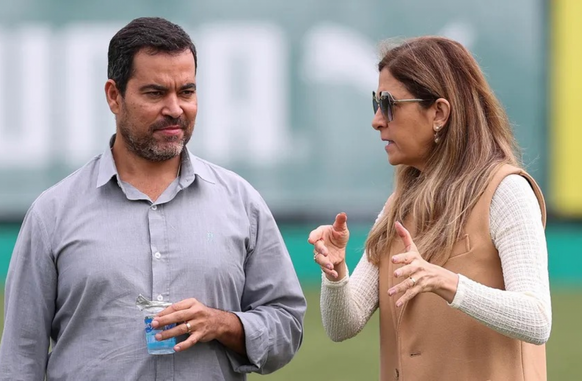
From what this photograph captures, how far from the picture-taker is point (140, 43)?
12.8 feet

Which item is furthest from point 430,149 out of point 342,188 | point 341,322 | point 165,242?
point 342,188

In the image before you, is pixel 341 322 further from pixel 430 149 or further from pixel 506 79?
pixel 506 79

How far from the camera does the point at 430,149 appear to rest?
4.06 meters

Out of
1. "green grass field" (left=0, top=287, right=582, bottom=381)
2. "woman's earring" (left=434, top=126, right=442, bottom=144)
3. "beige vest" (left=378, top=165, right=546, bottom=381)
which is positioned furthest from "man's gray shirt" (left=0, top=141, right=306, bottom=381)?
"green grass field" (left=0, top=287, right=582, bottom=381)

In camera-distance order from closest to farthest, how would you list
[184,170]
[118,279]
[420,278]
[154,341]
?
[420,278]
[154,341]
[118,279]
[184,170]

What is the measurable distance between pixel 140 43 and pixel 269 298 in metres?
0.97

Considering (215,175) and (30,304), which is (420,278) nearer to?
(215,175)

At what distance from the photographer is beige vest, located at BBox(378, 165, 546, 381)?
12.5 ft

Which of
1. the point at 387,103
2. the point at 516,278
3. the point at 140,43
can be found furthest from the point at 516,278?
the point at 140,43

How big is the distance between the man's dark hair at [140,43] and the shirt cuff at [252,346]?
873 mm

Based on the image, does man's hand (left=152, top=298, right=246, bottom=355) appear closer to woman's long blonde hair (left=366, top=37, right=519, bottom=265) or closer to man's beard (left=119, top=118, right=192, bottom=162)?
man's beard (left=119, top=118, right=192, bottom=162)

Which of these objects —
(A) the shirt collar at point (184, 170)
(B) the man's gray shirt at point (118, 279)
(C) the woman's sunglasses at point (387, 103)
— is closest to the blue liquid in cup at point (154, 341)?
(B) the man's gray shirt at point (118, 279)

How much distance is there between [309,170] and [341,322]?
30.8ft

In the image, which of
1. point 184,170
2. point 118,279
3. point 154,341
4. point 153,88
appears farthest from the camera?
point 184,170
